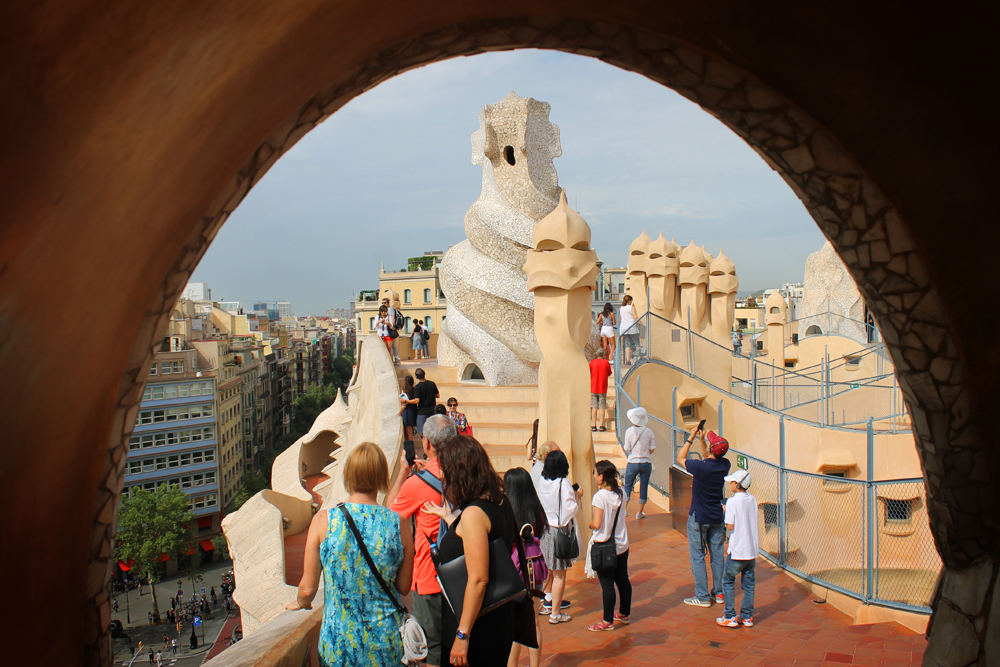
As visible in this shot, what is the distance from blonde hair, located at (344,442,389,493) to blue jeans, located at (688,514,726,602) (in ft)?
9.69

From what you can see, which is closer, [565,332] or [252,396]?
[565,332]

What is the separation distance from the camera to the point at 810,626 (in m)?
4.81

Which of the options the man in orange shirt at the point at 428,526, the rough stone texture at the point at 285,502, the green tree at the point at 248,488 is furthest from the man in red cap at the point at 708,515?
the green tree at the point at 248,488

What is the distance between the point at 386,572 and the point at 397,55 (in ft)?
6.12

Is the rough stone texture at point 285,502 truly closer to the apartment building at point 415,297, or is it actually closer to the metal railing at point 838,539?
the metal railing at point 838,539

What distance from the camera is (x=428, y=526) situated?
3.08 metres

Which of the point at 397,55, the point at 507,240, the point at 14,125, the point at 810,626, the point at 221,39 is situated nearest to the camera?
the point at 14,125

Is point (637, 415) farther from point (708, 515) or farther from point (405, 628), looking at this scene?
point (405, 628)

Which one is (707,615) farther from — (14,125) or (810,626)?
(14,125)

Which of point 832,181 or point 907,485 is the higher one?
point 832,181

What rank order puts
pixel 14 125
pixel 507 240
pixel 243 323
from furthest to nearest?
pixel 243 323, pixel 507 240, pixel 14 125

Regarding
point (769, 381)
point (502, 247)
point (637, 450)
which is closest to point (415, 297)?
point (769, 381)

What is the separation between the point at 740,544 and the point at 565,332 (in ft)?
7.40

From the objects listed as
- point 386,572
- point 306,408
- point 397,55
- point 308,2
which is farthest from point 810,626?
point 306,408
